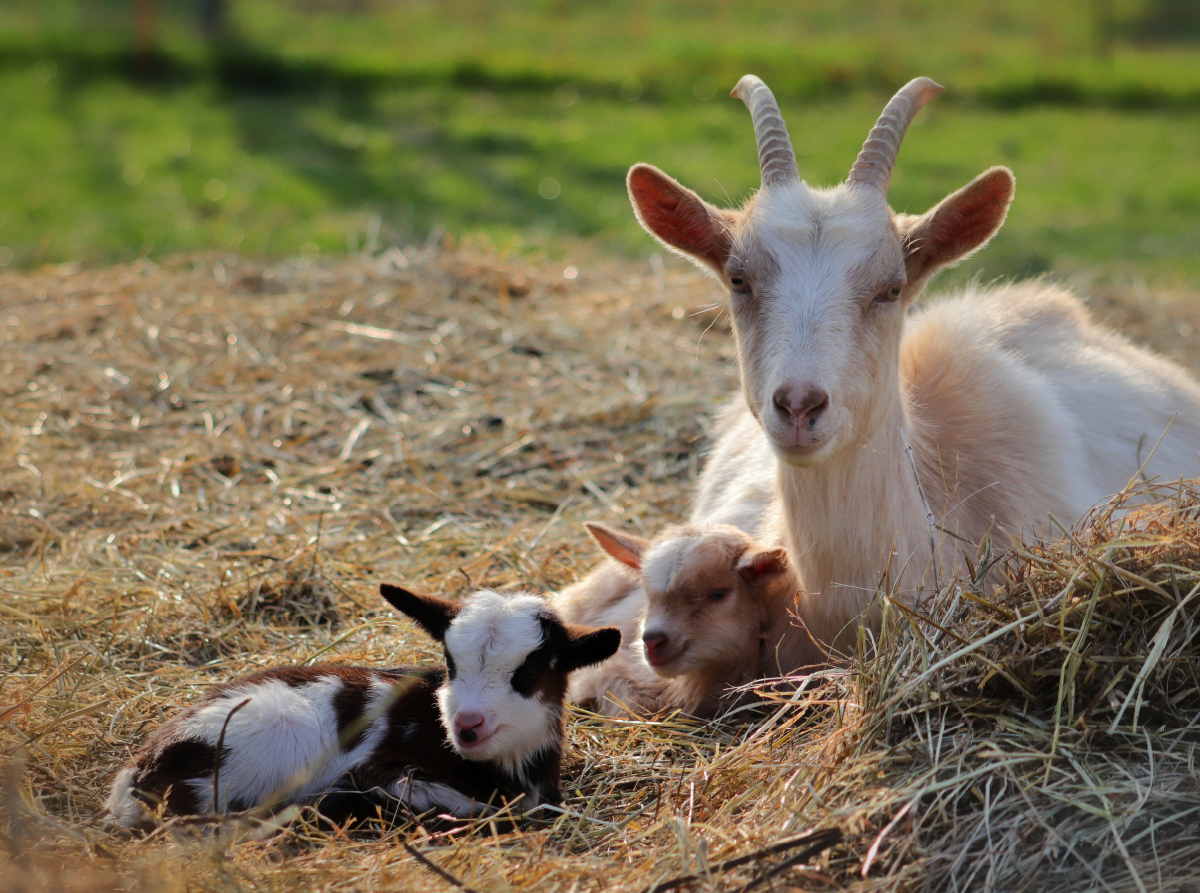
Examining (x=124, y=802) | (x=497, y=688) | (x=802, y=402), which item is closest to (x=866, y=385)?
(x=802, y=402)

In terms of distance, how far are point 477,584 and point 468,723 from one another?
145 centimetres

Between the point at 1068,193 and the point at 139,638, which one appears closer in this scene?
the point at 139,638

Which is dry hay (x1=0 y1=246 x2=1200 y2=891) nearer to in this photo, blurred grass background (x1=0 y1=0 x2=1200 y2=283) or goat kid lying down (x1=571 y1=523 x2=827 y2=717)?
goat kid lying down (x1=571 y1=523 x2=827 y2=717)

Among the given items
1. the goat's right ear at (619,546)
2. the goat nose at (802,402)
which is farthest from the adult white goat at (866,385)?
the goat's right ear at (619,546)

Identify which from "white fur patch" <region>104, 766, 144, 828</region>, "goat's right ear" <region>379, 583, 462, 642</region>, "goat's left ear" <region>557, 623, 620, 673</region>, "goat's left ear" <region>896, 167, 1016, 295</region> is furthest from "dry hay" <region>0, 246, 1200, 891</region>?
"goat's left ear" <region>896, 167, 1016, 295</region>

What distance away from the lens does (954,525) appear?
3.80m

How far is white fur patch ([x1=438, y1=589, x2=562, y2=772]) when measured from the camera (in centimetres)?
313

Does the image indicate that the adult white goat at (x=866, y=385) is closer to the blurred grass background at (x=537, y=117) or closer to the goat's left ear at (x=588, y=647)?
the goat's left ear at (x=588, y=647)

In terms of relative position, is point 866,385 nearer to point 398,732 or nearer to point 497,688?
point 497,688

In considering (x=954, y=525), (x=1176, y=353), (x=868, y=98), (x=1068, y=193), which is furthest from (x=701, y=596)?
(x=868, y=98)

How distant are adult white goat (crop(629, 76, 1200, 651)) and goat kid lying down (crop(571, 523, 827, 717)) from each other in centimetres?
13

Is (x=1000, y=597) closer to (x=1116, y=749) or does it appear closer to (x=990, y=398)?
(x=1116, y=749)

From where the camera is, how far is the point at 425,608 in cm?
334

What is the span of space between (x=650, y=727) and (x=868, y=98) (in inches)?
558
